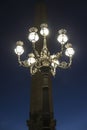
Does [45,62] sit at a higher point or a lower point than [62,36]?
lower

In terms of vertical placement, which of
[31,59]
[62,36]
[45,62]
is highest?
[62,36]

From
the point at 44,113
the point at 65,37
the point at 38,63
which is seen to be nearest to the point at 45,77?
the point at 44,113

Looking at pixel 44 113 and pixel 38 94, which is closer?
pixel 44 113

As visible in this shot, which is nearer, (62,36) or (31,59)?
(62,36)

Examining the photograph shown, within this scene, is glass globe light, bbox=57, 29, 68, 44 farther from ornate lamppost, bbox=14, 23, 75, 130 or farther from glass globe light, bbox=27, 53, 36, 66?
glass globe light, bbox=27, 53, 36, 66

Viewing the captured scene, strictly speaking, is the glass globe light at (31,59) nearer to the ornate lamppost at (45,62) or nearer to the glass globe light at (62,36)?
the ornate lamppost at (45,62)

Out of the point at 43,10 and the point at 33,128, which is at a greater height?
the point at 43,10

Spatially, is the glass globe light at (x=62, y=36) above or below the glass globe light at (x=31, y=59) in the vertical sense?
above

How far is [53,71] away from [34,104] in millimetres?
10296

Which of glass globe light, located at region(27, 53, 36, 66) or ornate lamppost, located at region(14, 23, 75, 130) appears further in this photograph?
glass globe light, located at region(27, 53, 36, 66)

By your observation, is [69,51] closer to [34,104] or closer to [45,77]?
[45,77]

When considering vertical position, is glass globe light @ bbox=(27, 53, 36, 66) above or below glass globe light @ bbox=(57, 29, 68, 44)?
below

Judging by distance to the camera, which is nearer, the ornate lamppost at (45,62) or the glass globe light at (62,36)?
the ornate lamppost at (45,62)

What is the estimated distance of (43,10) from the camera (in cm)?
2402
